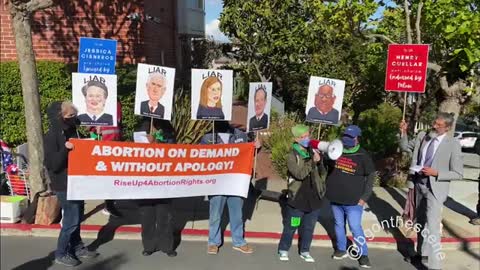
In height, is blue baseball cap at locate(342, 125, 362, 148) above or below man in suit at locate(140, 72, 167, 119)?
below

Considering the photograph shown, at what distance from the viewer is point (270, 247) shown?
642 cm

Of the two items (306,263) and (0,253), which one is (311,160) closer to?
(306,263)

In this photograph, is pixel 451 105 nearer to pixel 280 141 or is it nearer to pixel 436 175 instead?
pixel 280 141

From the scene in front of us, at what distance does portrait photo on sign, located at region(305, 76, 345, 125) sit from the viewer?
6949 mm

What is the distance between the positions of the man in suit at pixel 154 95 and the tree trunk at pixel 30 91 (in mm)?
1826

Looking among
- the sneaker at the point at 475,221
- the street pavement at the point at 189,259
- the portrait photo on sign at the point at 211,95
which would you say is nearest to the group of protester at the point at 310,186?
the street pavement at the point at 189,259

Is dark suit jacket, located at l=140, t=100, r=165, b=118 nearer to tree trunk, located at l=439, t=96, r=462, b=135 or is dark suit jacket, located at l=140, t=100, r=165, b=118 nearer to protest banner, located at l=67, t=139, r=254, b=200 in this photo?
protest banner, located at l=67, t=139, r=254, b=200

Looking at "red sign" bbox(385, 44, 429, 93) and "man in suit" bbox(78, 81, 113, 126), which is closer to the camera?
"man in suit" bbox(78, 81, 113, 126)

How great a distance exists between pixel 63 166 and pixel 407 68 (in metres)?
4.86

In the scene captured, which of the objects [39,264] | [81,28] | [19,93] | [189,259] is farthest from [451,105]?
[19,93]

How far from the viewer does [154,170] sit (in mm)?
5812

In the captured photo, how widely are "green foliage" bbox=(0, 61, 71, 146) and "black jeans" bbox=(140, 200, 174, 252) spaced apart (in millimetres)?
5294

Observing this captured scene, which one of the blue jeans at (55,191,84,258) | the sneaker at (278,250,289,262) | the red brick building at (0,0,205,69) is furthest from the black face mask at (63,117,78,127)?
the red brick building at (0,0,205,69)

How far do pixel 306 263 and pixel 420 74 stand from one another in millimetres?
3243
